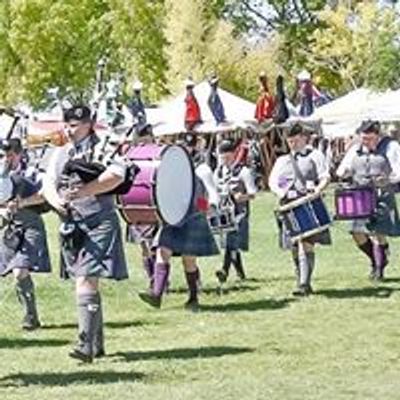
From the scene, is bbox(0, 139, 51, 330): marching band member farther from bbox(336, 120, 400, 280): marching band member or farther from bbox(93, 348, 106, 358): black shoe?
bbox(336, 120, 400, 280): marching band member

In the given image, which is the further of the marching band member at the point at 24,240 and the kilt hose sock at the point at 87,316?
the marching band member at the point at 24,240

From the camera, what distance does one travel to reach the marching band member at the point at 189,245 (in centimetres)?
1145

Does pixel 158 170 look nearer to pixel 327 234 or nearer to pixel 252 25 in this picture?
pixel 327 234

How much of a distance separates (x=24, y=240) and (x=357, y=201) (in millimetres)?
3887

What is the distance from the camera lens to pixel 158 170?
34.9 feet

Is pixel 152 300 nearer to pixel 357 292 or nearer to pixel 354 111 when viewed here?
pixel 357 292

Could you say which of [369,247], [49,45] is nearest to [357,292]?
[369,247]

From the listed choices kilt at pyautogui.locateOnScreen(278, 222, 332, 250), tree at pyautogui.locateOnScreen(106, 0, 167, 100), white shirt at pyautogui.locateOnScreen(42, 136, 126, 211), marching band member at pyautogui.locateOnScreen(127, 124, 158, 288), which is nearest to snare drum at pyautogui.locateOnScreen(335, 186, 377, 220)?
kilt at pyautogui.locateOnScreen(278, 222, 332, 250)

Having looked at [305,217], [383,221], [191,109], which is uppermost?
[191,109]

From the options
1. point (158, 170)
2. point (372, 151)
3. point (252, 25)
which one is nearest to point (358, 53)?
point (252, 25)

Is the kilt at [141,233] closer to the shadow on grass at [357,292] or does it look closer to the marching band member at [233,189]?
the marching band member at [233,189]

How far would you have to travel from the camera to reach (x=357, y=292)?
41.3 ft

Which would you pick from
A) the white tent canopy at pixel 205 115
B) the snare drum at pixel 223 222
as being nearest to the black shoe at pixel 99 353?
the snare drum at pixel 223 222

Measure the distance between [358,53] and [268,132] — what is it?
13110 millimetres
